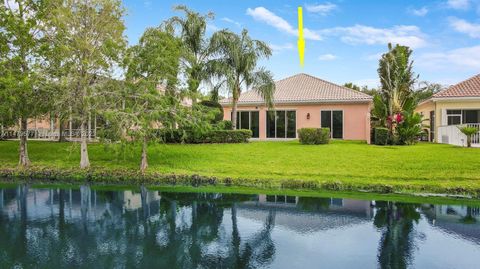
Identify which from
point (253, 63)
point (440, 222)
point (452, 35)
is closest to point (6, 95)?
point (253, 63)

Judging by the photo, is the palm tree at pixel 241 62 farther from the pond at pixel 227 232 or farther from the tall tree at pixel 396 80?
the pond at pixel 227 232

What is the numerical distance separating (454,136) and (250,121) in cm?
1229

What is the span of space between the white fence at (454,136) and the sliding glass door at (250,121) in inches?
446

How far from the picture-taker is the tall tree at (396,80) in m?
22.5

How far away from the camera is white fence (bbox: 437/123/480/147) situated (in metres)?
19.8

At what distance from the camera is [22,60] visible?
16.8 m

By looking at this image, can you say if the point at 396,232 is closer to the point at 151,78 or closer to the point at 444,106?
the point at 151,78

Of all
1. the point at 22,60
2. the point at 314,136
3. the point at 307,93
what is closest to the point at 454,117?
the point at 307,93

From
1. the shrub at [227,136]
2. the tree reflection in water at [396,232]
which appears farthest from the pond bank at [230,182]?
the shrub at [227,136]

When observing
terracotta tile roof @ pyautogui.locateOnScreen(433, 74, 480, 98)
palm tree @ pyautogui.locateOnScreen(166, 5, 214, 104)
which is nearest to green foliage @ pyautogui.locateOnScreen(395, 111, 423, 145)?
terracotta tile roof @ pyautogui.locateOnScreen(433, 74, 480, 98)

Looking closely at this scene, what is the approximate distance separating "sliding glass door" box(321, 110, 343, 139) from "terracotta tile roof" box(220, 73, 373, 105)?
2.76 ft

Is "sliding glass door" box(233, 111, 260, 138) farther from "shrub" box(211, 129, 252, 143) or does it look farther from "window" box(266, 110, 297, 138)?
"shrub" box(211, 129, 252, 143)

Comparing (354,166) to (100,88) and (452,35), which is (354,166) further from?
(452,35)

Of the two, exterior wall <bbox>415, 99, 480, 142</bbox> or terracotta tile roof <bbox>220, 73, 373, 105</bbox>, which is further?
terracotta tile roof <bbox>220, 73, 373, 105</bbox>
